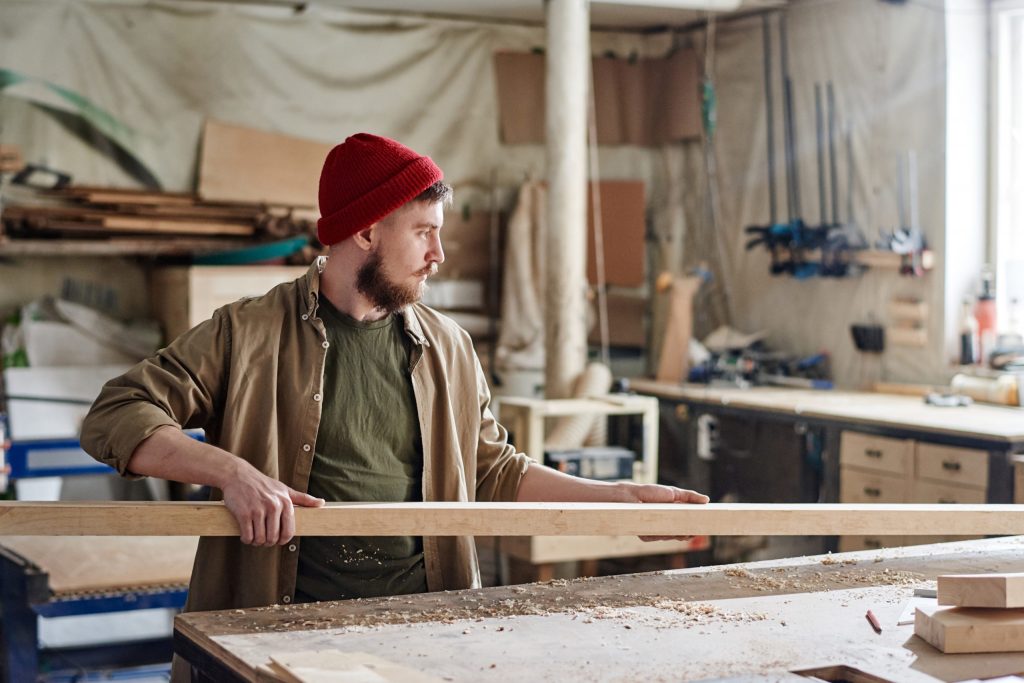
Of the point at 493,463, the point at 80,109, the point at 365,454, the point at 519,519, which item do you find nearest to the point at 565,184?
the point at 80,109

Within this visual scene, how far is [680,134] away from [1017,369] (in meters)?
2.66

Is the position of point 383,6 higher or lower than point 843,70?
higher

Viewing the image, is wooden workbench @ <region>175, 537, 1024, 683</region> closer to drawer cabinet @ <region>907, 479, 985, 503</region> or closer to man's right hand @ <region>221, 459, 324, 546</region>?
man's right hand @ <region>221, 459, 324, 546</region>

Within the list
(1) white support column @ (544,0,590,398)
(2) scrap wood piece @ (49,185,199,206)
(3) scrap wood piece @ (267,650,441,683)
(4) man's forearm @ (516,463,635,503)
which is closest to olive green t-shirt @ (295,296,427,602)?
(4) man's forearm @ (516,463,635,503)

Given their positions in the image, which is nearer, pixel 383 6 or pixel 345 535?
pixel 345 535

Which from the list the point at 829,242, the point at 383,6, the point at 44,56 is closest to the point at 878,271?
the point at 829,242

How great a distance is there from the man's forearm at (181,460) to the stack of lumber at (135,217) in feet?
12.2

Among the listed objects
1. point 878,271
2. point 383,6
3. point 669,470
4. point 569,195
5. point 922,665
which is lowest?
Answer: point 669,470

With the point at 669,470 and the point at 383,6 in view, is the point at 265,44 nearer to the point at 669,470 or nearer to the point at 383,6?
the point at 383,6

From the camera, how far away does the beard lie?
8.61ft

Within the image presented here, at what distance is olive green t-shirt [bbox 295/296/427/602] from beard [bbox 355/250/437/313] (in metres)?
0.08

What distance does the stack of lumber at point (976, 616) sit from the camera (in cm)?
206

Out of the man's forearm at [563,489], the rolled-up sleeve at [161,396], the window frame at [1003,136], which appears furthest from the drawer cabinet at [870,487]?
the rolled-up sleeve at [161,396]

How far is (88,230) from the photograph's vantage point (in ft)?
19.0
